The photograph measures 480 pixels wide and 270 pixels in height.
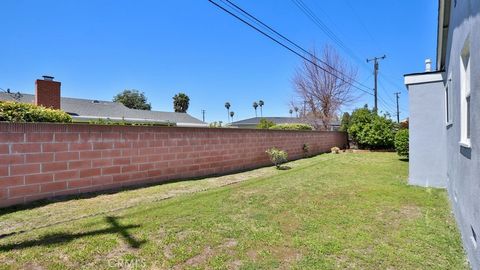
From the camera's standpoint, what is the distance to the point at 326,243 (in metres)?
3.44

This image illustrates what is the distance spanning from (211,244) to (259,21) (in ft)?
24.6

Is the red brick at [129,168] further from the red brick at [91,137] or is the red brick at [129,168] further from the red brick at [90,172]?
the red brick at [91,137]

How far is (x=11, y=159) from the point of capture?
4812 millimetres

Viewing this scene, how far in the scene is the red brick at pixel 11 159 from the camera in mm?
4723

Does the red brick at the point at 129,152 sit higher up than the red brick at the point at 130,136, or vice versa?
the red brick at the point at 130,136

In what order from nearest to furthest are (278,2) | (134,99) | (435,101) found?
(435,101), (278,2), (134,99)

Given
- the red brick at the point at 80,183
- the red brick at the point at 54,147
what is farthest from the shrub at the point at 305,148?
the red brick at the point at 54,147

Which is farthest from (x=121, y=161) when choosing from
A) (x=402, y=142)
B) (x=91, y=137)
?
(x=402, y=142)

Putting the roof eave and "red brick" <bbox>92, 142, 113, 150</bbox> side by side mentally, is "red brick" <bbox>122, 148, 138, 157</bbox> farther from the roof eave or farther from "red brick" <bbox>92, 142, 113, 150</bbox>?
the roof eave

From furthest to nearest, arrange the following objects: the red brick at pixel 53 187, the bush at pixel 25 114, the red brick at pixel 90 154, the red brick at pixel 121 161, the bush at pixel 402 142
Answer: the bush at pixel 402 142, the red brick at pixel 121 161, the red brick at pixel 90 154, the red brick at pixel 53 187, the bush at pixel 25 114

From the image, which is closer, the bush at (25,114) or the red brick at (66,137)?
the bush at (25,114)

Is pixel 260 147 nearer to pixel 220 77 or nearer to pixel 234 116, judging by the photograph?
pixel 220 77

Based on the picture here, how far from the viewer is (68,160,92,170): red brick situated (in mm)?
5646

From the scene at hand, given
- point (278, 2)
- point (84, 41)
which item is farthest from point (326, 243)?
point (84, 41)
